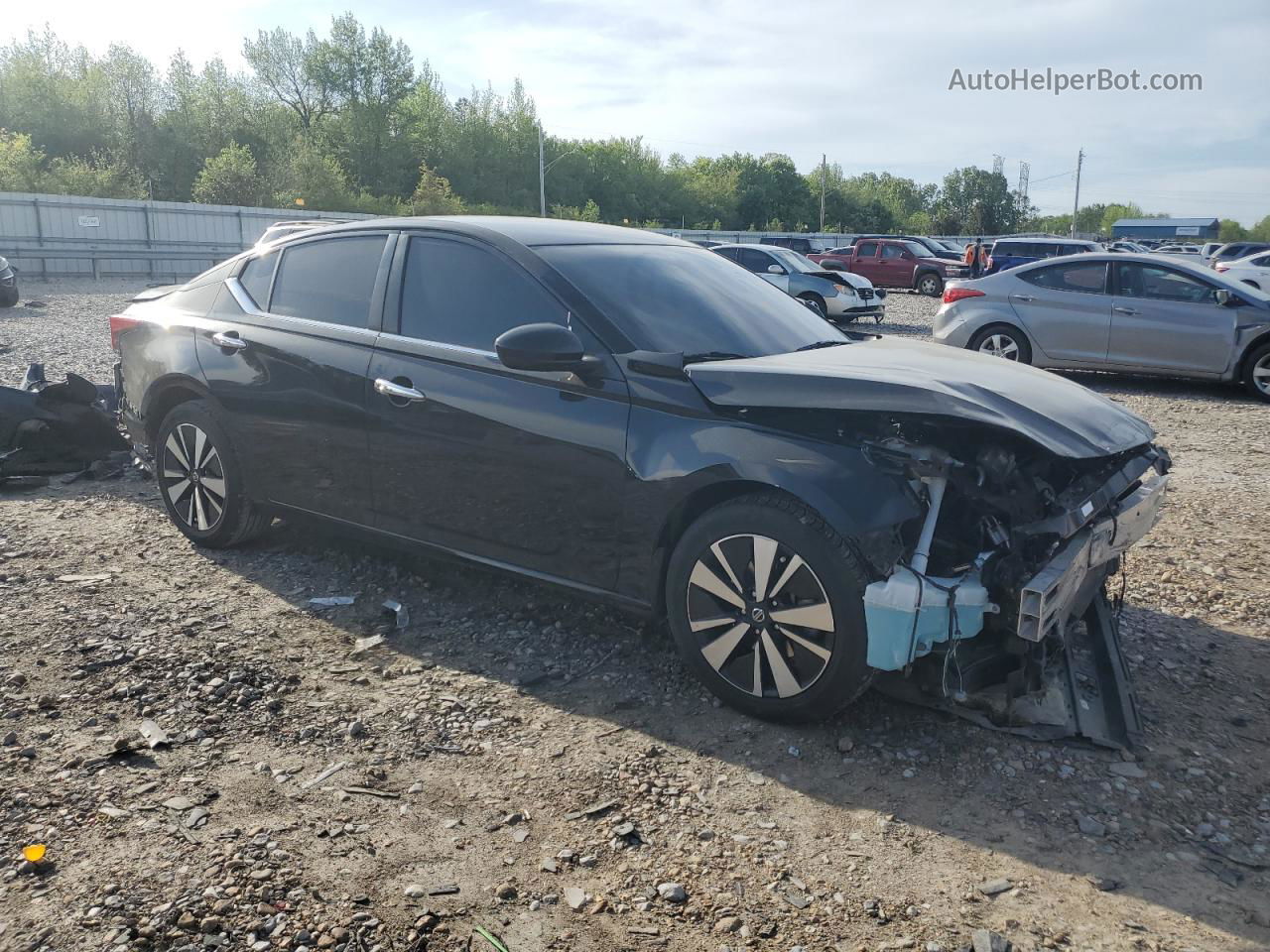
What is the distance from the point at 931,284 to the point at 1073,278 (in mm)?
18963

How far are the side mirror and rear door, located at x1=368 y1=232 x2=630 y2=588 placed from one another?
0.50ft

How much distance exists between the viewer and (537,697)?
3910 mm

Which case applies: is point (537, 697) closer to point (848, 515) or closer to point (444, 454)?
point (444, 454)

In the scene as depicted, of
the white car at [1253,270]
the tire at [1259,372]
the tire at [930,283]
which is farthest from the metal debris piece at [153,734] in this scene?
the tire at [930,283]

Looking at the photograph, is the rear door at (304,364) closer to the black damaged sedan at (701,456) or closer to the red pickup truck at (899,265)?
the black damaged sedan at (701,456)

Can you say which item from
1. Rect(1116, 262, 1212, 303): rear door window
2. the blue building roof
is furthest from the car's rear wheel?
the blue building roof

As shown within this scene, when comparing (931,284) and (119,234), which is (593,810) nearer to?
(931,284)

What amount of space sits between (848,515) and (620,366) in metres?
1.07

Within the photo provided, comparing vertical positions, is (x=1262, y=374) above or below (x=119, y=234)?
below

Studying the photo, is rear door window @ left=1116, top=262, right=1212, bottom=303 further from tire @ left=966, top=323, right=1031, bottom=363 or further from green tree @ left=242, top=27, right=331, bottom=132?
green tree @ left=242, top=27, right=331, bottom=132

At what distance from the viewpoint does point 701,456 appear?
3633 millimetres

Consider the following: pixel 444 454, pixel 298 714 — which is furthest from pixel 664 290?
pixel 298 714

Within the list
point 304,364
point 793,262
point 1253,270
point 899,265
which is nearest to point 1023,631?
point 304,364

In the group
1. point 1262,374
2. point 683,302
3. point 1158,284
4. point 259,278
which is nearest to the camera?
point 683,302
